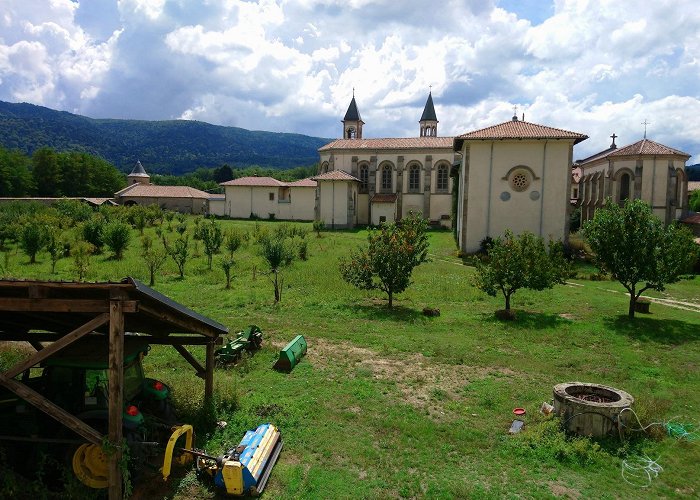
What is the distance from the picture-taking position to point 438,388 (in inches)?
394

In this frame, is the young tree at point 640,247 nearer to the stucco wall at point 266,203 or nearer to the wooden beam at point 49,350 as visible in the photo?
the wooden beam at point 49,350

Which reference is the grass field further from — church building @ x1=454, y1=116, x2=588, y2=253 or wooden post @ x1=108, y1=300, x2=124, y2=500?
church building @ x1=454, y1=116, x2=588, y2=253

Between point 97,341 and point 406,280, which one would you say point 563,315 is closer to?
point 406,280

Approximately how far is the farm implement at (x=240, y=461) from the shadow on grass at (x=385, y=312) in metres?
9.12

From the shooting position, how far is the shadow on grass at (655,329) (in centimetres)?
1435

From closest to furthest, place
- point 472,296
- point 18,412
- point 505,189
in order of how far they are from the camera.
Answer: point 18,412, point 472,296, point 505,189

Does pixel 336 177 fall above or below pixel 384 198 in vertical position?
above

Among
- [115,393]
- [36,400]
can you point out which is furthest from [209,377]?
[36,400]

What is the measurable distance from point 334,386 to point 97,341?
4.43m

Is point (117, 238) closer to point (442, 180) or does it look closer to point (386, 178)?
point (386, 178)

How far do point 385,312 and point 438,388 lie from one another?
262 inches

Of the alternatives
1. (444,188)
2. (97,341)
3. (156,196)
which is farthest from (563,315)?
(156,196)

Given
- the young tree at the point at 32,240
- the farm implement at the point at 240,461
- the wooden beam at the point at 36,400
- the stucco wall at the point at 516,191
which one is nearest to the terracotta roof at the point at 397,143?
the stucco wall at the point at 516,191

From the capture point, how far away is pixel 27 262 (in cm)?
2572
